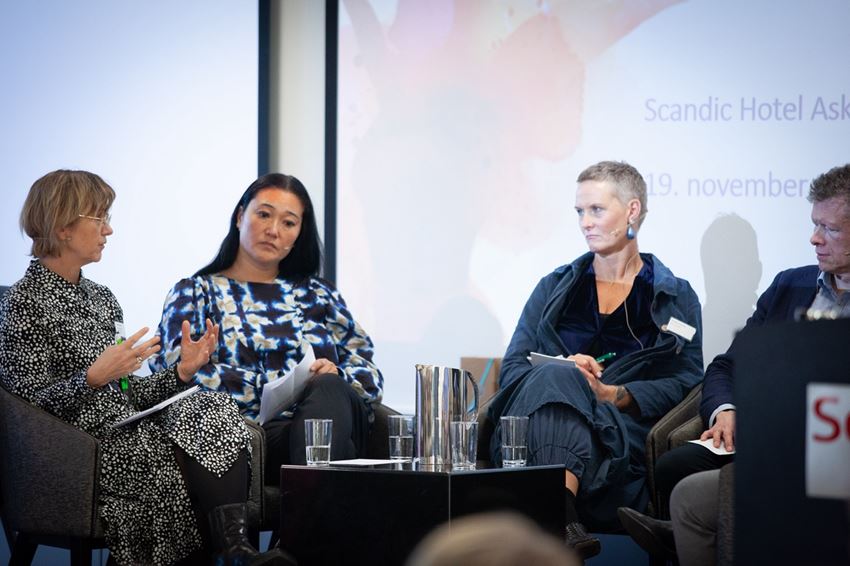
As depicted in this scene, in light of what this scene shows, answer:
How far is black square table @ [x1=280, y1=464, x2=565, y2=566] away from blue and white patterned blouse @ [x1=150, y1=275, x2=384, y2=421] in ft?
3.37

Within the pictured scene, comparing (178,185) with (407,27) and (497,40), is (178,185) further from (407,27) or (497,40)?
(497,40)

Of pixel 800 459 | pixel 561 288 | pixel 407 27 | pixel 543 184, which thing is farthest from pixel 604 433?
pixel 407 27

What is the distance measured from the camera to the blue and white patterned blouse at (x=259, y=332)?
12.3 ft

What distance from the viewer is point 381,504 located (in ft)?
8.44

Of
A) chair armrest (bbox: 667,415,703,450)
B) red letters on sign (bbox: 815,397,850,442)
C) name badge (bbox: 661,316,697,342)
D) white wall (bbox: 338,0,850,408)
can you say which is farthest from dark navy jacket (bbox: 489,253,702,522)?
red letters on sign (bbox: 815,397,850,442)

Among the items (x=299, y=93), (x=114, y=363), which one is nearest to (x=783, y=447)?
(x=114, y=363)

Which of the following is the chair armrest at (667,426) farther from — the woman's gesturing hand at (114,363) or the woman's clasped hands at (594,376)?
the woman's gesturing hand at (114,363)

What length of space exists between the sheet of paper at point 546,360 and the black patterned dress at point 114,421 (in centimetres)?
100

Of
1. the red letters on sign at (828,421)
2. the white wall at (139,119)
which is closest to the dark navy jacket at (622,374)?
the white wall at (139,119)

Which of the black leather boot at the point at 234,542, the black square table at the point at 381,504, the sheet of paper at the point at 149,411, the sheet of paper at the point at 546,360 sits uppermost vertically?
the sheet of paper at the point at 546,360

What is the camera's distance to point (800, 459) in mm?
1375

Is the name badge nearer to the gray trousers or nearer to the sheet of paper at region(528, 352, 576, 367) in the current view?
the sheet of paper at region(528, 352, 576, 367)

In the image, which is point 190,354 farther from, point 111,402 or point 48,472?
point 48,472

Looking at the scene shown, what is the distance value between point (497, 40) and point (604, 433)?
7.15 feet
